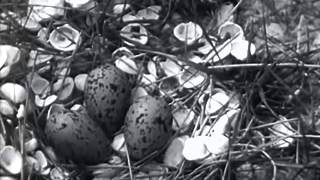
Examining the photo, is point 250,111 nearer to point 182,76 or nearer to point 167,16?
point 182,76

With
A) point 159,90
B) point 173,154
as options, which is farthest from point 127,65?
point 173,154

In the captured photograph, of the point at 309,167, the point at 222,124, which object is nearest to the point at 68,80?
the point at 222,124

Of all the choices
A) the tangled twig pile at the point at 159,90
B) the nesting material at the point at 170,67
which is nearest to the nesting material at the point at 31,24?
the tangled twig pile at the point at 159,90

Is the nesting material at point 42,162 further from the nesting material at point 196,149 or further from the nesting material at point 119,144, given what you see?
the nesting material at point 196,149

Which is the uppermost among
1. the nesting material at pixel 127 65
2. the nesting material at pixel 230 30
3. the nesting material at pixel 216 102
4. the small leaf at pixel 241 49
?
the nesting material at pixel 230 30

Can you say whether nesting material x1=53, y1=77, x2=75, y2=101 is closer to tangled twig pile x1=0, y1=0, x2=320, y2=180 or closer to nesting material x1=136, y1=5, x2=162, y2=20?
tangled twig pile x1=0, y1=0, x2=320, y2=180

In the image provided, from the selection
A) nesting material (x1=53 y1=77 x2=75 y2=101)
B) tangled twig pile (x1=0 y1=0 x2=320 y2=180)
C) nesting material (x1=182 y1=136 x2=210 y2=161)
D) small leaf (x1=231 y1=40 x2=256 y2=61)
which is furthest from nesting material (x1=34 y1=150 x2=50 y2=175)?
small leaf (x1=231 y1=40 x2=256 y2=61)

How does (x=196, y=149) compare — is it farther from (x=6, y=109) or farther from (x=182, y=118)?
(x=6, y=109)
